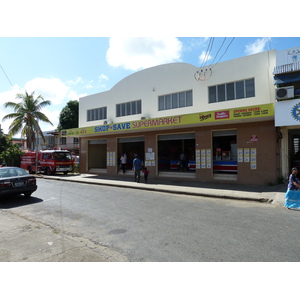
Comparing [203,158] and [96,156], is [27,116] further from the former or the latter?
[203,158]

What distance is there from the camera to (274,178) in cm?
1201

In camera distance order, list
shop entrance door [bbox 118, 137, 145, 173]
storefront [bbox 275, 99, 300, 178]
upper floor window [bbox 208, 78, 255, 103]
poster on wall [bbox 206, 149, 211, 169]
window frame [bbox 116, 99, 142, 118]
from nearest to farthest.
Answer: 1. storefront [bbox 275, 99, 300, 178]
2. upper floor window [bbox 208, 78, 255, 103]
3. poster on wall [bbox 206, 149, 211, 169]
4. window frame [bbox 116, 99, 142, 118]
5. shop entrance door [bbox 118, 137, 145, 173]

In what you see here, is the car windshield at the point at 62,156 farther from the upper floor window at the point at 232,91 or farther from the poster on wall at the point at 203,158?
the upper floor window at the point at 232,91

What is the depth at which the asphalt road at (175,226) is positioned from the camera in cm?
424

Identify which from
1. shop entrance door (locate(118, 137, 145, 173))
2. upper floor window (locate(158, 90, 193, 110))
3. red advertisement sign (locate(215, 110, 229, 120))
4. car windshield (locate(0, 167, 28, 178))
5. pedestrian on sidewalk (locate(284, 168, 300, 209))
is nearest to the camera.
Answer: pedestrian on sidewalk (locate(284, 168, 300, 209))

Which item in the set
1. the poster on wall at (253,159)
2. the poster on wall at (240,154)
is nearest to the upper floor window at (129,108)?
the poster on wall at (240,154)

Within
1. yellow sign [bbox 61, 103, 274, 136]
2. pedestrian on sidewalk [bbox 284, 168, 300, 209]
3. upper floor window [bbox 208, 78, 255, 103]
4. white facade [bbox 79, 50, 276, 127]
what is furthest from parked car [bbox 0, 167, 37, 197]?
upper floor window [bbox 208, 78, 255, 103]

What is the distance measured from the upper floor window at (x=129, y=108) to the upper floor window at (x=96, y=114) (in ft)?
5.43

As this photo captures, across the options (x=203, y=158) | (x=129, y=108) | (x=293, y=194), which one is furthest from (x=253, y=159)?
(x=129, y=108)

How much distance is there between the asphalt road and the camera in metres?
4.24

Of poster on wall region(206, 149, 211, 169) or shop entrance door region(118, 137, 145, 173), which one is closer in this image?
poster on wall region(206, 149, 211, 169)

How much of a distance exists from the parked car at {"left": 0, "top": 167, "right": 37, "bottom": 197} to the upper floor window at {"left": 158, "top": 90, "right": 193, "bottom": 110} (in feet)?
34.7

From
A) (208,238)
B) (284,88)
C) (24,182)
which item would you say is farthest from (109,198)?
(284,88)

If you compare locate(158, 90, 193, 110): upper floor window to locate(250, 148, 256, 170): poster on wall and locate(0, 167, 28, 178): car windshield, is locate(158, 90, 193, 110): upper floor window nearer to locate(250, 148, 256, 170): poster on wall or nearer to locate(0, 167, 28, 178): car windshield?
locate(250, 148, 256, 170): poster on wall
